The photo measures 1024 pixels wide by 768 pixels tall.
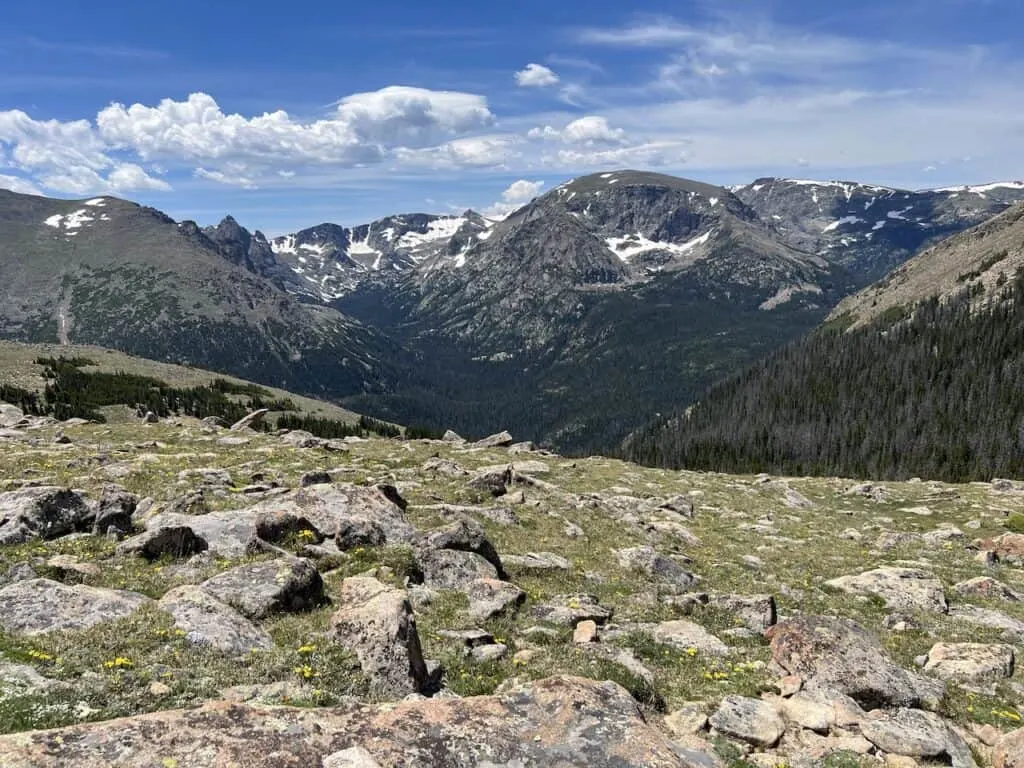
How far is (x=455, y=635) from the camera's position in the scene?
721 inches

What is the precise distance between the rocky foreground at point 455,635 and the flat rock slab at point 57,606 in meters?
0.07

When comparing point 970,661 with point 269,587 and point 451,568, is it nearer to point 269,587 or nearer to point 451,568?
point 451,568

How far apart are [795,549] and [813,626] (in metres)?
21.7

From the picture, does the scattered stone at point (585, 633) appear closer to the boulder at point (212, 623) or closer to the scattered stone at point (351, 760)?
the boulder at point (212, 623)

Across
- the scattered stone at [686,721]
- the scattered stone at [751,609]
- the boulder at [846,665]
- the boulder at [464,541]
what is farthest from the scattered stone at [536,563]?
the scattered stone at [686,721]

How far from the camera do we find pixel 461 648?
58.0 feet

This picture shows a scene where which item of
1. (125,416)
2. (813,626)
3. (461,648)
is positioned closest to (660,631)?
(813,626)

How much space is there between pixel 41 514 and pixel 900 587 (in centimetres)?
3876

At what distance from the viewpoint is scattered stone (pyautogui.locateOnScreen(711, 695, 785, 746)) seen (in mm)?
13992

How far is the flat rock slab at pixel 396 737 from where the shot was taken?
936cm

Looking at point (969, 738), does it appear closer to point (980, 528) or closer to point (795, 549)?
point (795, 549)

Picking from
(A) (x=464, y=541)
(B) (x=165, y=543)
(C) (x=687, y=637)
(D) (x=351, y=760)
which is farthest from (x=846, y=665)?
(B) (x=165, y=543)

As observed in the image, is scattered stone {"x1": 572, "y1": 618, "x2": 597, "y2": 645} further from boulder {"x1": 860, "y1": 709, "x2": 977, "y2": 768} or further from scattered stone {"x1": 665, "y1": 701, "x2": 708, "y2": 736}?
boulder {"x1": 860, "y1": 709, "x2": 977, "y2": 768}

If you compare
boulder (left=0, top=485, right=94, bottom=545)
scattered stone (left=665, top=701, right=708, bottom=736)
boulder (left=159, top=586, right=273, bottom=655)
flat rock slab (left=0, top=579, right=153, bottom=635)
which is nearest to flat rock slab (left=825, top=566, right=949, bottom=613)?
scattered stone (left=665, top=701, right=708, bottom=736)
